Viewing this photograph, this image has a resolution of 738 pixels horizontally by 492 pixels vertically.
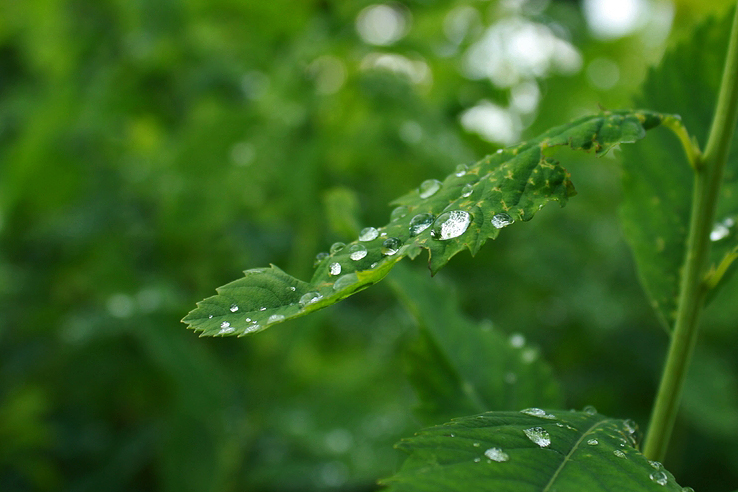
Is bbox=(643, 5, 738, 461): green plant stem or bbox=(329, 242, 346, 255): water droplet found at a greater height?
bbox=(329, 242, 346, 255): water droplet

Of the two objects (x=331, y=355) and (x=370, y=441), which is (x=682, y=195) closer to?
(x=370, y=441)

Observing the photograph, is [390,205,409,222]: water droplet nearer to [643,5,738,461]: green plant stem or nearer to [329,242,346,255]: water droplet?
[329,242,346,255]: water droplet

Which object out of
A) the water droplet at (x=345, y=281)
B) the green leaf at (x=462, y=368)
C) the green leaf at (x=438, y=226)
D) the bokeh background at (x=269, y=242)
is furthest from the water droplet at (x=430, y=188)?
the bokeh background at (x=269, y=242)

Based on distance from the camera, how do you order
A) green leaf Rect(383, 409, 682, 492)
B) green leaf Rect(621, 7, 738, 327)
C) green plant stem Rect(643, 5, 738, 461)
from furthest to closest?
green leaf Rect(621, 7, 738, 327) < green plant stem Rect(643, 5, 738, 461) < green leaf Rect(383, 409, 682, 492)

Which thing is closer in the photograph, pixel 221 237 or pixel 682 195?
pixel 682 195

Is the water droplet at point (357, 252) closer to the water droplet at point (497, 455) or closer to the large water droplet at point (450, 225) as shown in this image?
the large water droplet at point (450, 225)

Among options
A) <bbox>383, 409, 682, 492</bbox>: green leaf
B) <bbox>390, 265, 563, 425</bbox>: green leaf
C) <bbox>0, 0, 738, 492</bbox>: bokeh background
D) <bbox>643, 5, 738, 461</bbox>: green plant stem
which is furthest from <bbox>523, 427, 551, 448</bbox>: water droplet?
<bbox>0, 0, 738, 492</bbox>: bokeh background

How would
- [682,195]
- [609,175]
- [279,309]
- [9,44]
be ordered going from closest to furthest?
1. [279,309]
2. [682,195]
3. [609,175]
4. [9,44]

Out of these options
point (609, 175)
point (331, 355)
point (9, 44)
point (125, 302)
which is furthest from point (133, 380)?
point (9, 44)
